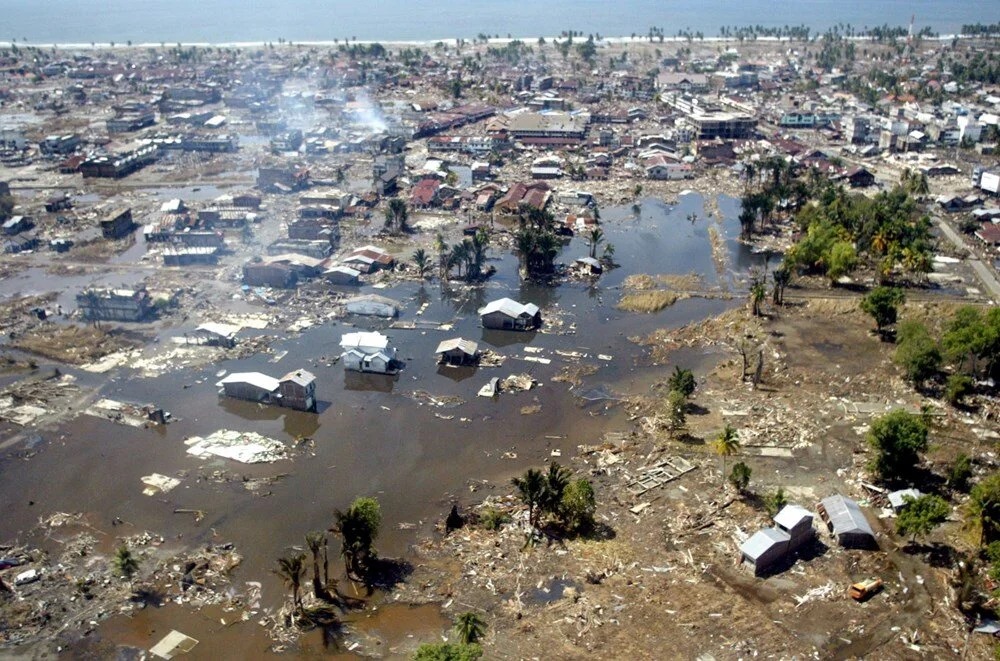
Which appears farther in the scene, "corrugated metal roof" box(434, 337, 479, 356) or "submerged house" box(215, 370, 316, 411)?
"corrugated metal roof" box(434, 337, 479, 356)

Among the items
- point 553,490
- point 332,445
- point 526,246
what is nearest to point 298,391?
point 332,445

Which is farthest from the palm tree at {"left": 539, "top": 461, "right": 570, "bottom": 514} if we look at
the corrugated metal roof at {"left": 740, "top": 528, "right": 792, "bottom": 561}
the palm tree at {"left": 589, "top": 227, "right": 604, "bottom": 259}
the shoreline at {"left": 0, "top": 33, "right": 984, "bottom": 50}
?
the shoreline at {"left": 0, "top": 33, "right": 984, "bottom": 50}

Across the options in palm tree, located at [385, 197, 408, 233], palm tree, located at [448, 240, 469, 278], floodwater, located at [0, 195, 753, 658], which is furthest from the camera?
palm tree, located at [385, 197, 408, 233]

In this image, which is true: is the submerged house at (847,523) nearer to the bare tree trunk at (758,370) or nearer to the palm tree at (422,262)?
the bare tree trunk at (758,370)

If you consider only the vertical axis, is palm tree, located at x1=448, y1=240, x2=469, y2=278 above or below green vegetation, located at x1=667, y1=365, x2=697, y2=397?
above

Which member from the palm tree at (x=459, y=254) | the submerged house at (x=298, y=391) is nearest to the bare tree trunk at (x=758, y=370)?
the palm tree at (x=459, y=254)

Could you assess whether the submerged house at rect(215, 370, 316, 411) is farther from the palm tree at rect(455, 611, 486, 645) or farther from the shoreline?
the shoreline
